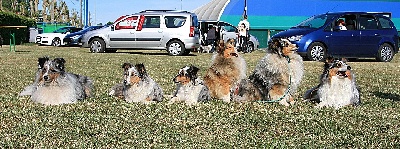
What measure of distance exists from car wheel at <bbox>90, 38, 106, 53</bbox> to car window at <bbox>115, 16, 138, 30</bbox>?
1.12 metres

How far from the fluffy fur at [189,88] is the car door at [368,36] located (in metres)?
13.4

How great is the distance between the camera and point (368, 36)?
2009cm

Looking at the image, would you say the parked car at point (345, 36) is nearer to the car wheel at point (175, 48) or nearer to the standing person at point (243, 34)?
the car wheel at point (175, 48)

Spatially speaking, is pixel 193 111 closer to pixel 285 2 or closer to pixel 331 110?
pixel 331 110

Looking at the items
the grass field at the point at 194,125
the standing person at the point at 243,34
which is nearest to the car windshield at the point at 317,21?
the standing person at the point at 243,34

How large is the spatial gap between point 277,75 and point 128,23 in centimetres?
1640

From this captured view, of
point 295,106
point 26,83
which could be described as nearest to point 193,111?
point 295,106

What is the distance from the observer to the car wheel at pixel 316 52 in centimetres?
1973

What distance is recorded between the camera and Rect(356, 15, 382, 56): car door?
2007 centimetres

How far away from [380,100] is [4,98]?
20.6 ft

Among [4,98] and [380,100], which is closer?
[4,98]

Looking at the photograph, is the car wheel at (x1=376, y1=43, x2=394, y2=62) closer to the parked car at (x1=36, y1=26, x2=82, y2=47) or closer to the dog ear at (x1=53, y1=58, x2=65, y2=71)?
the dog ear at (x1=53, y1=58, x2=65, y2=71)

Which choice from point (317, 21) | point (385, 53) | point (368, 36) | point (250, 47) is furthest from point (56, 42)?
point (385, 53)

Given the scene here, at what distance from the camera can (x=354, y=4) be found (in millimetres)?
43125
